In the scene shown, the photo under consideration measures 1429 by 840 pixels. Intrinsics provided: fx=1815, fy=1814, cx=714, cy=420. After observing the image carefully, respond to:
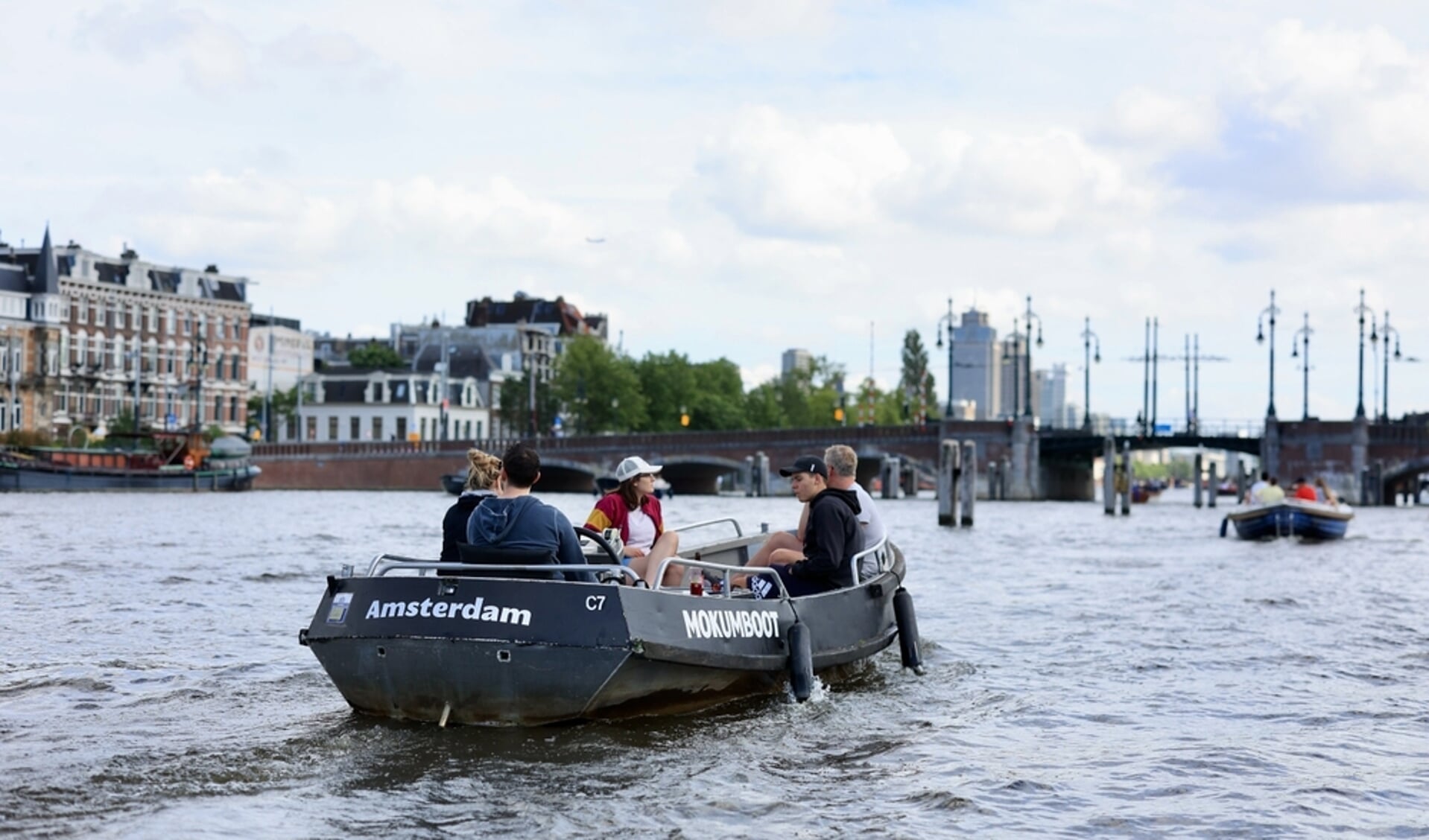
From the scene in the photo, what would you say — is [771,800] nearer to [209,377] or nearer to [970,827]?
[970,827]

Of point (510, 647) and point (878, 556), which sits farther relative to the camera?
point (878, 556)

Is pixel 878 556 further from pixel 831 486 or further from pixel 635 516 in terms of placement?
pixel 635 516

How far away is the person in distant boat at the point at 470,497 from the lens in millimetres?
12031

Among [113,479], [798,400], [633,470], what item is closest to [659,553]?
[633,470]

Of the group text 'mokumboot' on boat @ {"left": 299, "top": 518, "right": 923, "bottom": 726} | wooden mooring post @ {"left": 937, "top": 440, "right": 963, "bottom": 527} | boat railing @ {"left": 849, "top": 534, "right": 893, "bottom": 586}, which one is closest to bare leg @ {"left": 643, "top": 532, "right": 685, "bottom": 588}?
text 'mokumboot' on boat @ {"left": 299, "top": 518, "right": 923, "bottom": 726}

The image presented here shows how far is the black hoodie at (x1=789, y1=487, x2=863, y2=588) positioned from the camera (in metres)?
14.0

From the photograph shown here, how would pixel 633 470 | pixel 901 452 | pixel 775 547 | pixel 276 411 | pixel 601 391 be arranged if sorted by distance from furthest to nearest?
pixel 276 411 < pixel 601 391 < pixel 901 452 < pixel 775 547 < pixel 633 470

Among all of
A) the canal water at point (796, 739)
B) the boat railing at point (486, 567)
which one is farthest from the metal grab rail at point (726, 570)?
the canal water at point (796, 739)

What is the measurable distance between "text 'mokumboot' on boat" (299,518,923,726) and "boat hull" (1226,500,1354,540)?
34839 millimetres

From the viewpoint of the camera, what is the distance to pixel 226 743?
1171 cm

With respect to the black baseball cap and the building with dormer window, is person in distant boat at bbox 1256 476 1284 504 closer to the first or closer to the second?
the black baseball cap

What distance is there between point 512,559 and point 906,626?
18.0 feet

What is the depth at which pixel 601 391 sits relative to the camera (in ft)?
392

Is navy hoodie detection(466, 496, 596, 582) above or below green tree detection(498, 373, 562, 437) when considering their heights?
below
